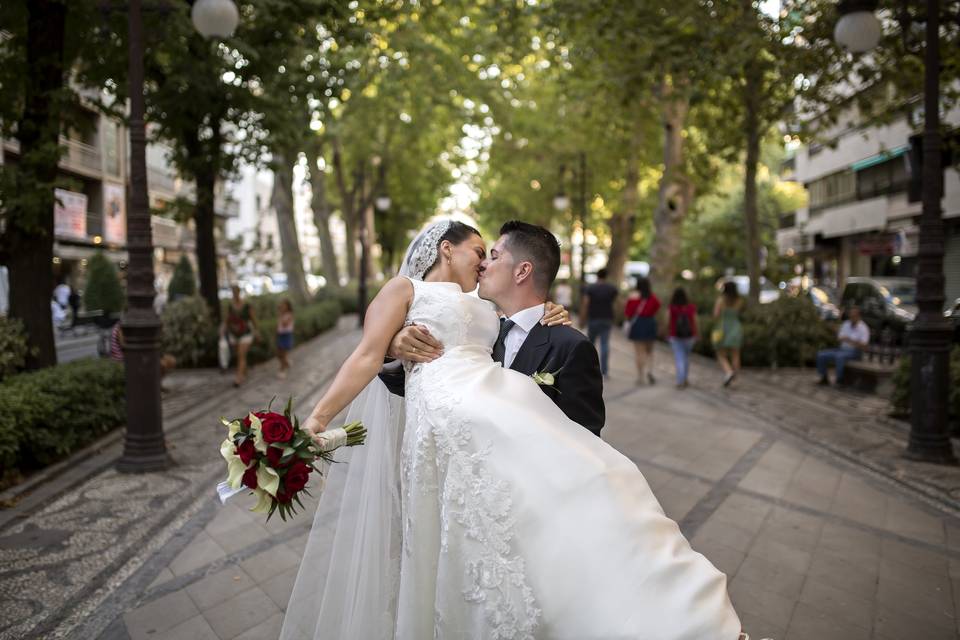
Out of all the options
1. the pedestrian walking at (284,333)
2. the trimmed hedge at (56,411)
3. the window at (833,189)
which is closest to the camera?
the trimmed hedge at (56,411)

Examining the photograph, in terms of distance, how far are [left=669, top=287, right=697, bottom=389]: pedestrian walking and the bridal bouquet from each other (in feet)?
34.3

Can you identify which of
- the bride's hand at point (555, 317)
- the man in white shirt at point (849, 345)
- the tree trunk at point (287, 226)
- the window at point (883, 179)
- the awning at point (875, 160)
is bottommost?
the man in white shirt at point (849, 345)

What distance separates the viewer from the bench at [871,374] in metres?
11.8

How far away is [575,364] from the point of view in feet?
9.09

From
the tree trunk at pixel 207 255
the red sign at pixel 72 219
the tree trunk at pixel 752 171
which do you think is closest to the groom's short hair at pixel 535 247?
the tree trunk at pixel 207 255

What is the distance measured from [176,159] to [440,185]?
28814 mm

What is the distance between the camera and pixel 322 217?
2862 cm

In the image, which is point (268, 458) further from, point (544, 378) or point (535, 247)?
point (535, 247)

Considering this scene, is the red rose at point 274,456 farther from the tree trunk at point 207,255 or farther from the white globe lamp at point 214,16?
the tree trunk at point 207,255

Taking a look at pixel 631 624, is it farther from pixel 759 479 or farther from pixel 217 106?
pixel 217 106

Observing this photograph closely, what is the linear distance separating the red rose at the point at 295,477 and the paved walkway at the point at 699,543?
1670mm

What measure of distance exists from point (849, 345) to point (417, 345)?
11665mm

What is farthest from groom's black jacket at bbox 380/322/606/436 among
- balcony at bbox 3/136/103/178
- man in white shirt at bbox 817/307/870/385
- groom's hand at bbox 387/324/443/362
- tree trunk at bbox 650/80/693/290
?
balcony at bbox 3/136/103/178

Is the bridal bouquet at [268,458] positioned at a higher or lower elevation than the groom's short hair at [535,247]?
lower
